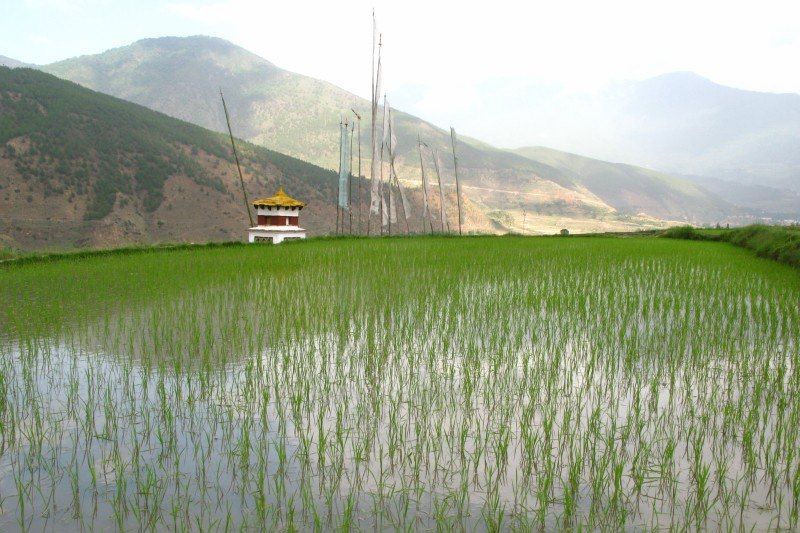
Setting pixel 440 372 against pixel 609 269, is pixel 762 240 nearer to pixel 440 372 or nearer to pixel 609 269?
pixel 609 269

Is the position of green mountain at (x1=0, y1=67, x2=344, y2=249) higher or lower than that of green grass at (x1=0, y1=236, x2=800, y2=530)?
higher

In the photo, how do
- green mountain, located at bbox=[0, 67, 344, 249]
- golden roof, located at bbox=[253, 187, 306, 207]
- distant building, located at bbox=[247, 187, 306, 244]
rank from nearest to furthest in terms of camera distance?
golden roof, located at bbox=[253, 187, 306, 207]
distant building, located at bbox=[247, 187, 306, 244]
green mountain, located at bbox=[0, 67, 344, 249]

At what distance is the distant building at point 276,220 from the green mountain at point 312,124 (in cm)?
6702

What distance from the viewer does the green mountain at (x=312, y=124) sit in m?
109

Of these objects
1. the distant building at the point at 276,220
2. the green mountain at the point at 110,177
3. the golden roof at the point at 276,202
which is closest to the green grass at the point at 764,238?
the golden roof at the point at 276,202

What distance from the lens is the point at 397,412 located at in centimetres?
386

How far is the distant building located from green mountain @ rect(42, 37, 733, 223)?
67.0 m

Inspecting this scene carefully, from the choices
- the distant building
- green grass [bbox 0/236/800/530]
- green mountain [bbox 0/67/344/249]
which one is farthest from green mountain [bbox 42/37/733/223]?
green grass [bbox 0/236/800/530]

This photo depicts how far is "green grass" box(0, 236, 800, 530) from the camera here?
265cm

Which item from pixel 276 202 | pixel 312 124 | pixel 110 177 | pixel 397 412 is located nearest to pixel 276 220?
pixel 276 202

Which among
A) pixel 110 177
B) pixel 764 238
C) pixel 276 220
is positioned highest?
pixel 110 177

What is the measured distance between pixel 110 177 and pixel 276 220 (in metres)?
25.8

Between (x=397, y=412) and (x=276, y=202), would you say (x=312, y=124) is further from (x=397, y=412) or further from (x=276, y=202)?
(x=397, y=412)

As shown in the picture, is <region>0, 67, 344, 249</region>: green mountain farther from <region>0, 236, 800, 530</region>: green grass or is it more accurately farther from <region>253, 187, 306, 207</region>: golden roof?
<region>0, 236, 800, 530</region>: green grass
